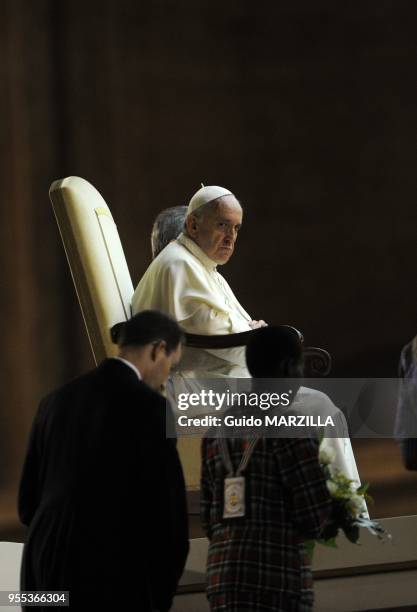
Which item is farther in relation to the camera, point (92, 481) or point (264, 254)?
point (264, 254)

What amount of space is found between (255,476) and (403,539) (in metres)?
1.39

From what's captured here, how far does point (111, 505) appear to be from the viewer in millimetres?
2936

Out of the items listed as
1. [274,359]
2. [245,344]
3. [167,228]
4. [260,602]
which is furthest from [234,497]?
[167,228]

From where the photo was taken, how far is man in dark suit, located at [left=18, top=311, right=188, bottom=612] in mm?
2914

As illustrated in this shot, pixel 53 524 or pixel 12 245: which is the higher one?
pixel 12 245

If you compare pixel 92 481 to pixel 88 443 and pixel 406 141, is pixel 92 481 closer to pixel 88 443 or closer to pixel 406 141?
pixel 88 443

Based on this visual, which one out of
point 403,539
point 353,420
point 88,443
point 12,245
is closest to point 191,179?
point 12,245

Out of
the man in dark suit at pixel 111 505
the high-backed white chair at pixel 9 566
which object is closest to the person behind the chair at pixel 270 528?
the man in dark suit at pixel 111 505

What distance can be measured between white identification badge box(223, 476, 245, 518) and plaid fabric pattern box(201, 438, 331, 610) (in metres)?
0.01

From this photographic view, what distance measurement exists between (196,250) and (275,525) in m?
1.87

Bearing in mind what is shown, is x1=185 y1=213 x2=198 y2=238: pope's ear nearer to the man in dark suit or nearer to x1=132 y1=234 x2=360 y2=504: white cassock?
x1=132 y1=234 x2=360 y2=504: white cassock

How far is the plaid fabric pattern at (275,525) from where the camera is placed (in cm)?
288

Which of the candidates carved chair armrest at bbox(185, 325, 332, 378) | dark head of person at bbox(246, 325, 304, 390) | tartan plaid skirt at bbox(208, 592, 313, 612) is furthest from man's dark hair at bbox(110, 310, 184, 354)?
carved chair armrest at bbox(185, 325, 332, 378)

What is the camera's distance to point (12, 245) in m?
6.86
